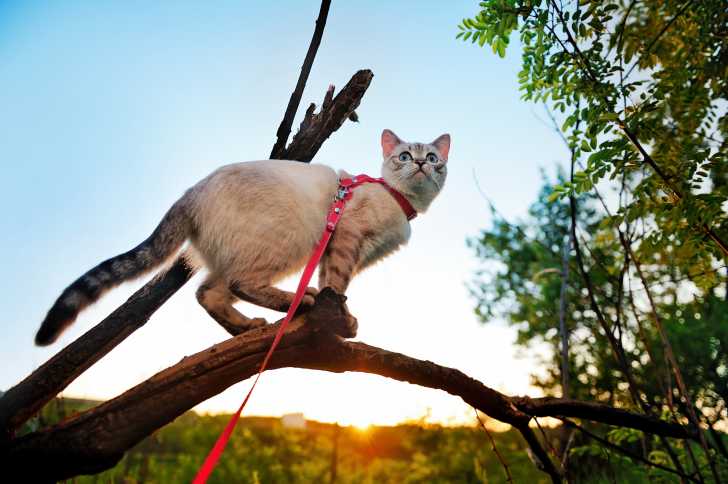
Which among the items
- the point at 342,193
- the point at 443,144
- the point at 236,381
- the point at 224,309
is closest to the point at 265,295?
the point at 224,309

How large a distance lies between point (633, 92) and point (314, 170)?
1.58 metres

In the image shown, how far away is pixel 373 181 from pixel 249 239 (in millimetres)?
725

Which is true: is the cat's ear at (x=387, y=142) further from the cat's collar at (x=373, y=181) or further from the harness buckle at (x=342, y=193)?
the harness buckle at (x=342, y=193)

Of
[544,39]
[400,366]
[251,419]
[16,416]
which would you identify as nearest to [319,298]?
[400,366]

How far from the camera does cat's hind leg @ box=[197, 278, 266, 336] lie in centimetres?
213

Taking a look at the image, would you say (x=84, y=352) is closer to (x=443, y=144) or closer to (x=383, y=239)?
(x=383, y=239)

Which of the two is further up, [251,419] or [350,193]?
[350,193]

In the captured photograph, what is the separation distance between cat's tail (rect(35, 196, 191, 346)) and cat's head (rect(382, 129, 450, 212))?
109cm

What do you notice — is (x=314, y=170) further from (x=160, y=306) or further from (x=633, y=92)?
(x=633, y=92)

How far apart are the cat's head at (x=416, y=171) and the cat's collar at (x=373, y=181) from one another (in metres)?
0.06

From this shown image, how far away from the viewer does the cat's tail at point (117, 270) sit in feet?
6.13

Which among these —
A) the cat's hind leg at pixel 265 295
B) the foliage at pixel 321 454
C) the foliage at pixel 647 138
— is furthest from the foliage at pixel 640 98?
the foliage at pixel 321 454

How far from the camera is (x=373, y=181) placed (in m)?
2.49

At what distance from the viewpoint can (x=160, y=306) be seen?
2.36 m
